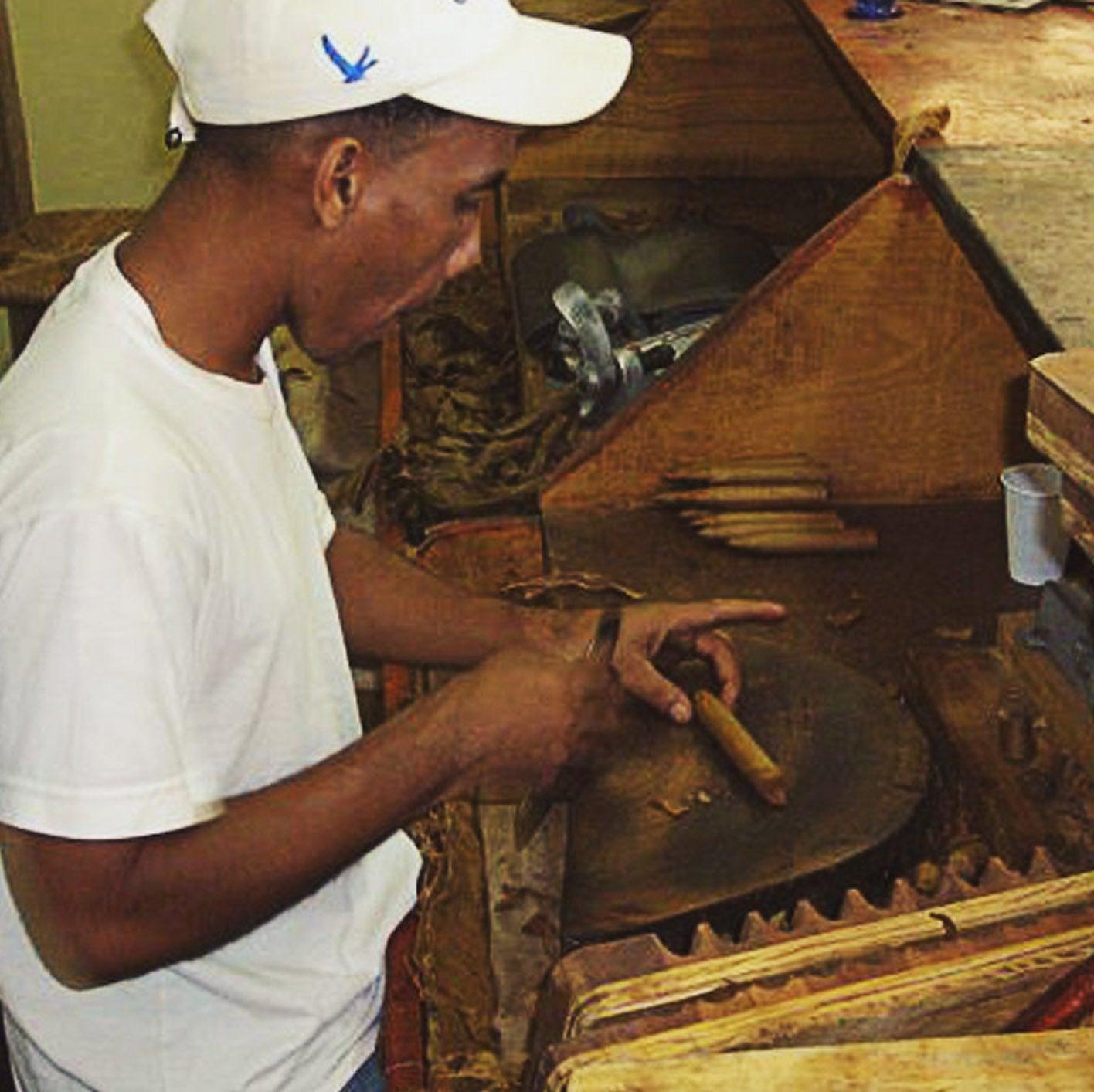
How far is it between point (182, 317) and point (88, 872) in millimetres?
417

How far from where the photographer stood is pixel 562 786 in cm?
220

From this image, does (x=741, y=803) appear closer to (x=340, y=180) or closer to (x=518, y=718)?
(x=518, y=718)

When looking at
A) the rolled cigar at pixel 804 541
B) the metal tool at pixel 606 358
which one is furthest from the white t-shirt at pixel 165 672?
the metal tool at pixel 606 358

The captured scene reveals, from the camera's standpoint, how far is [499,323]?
14.6ft

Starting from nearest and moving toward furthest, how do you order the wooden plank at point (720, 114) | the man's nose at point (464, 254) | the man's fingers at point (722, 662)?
the man's nose at point (464, 254)
the man's fingers at point (722, 662)
the wooden plank at point (720, 114)

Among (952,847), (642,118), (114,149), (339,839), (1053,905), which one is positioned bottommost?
(114,149)

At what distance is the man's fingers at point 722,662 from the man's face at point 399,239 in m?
0.80

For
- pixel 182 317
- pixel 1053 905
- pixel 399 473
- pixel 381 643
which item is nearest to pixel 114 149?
pixel 399 473

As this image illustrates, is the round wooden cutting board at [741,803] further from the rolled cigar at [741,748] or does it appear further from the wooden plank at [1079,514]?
the wooden plank at [1079,514]

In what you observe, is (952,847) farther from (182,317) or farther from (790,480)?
(182,317)

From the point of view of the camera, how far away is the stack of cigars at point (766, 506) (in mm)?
2828

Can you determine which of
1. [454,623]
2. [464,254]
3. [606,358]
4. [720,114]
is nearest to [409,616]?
[454,623]

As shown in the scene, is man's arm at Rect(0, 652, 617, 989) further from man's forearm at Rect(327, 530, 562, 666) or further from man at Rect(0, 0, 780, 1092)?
man's forearm at Rect(327, 530, 562, 666)

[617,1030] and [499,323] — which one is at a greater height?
[617,1030]
